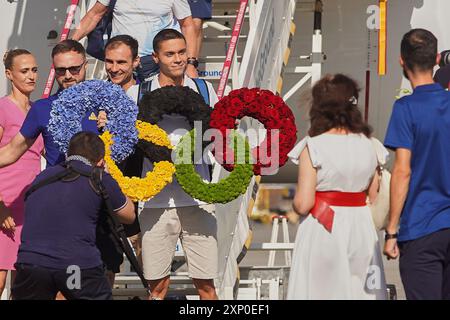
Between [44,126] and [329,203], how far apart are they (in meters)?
2.66

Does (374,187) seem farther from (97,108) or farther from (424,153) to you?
(97,108)

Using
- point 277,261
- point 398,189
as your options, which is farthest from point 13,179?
point 277,261

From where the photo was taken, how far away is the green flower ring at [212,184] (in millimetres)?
9352

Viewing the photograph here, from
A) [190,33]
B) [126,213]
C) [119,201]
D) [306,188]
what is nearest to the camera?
[306,188]

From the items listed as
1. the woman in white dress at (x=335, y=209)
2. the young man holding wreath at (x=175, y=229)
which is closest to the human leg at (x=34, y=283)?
the young man holding wreath at (x=175, y=229)

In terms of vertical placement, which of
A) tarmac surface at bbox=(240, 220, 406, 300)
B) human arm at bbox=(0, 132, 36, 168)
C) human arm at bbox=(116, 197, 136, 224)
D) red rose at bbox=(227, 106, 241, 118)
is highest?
red rose at bbox=(227, 106, 241, 118)

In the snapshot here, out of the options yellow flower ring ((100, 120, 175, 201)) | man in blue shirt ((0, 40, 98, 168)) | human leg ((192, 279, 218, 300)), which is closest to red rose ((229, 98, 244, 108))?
yellow flower ring ((100, 120, 175, 201))

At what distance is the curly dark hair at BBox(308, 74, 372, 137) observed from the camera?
7.95 metres

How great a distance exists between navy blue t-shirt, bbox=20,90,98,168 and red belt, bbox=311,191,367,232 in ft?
7.89

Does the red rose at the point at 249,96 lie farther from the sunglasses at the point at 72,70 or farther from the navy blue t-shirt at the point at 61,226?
the navy blue t-shirt at the point at 61,226

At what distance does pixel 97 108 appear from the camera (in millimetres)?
9609

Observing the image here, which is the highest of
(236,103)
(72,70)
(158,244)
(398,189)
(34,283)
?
(72,70)

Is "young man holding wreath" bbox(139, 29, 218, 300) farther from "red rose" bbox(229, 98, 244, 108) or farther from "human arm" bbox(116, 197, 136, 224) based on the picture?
"human arm" bbox(116, 197, 136, 224)
